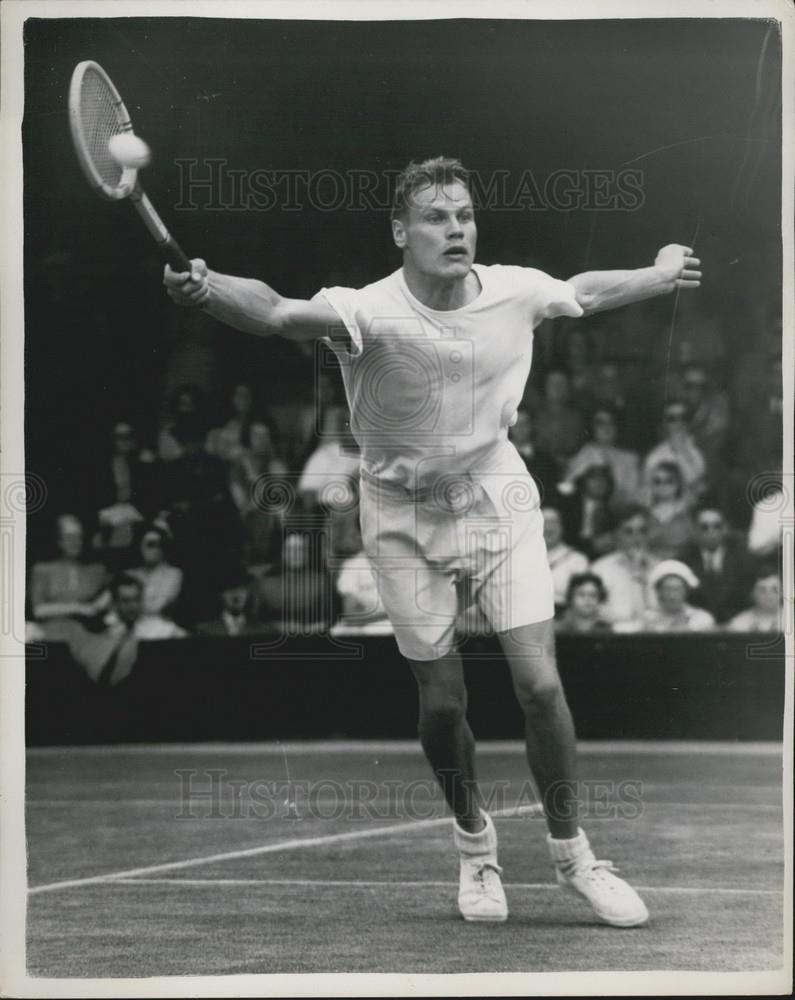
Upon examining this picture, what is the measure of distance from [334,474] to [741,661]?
232cm

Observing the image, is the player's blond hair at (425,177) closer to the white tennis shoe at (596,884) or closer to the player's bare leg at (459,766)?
the player's bare leg at (459,766)

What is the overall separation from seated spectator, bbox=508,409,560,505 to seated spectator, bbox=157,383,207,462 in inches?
61.8

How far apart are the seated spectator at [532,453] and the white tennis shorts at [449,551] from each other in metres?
2.86

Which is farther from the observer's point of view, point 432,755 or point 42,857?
point 42,857

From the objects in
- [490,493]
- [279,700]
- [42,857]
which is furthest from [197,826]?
[490,493]

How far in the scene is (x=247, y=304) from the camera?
16.5 ft

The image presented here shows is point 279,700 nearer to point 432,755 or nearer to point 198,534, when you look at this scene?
point 198,534

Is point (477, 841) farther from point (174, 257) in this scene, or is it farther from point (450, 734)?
point (174, 257)

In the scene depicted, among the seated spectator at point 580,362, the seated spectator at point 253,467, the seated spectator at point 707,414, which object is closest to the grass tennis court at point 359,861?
the seated spectator at point 253,467

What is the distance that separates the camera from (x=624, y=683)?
8.55 metres

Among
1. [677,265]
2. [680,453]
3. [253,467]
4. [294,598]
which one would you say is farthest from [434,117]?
[680,453]

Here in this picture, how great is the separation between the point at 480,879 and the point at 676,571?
3254 mm

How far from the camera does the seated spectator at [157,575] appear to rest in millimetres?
8656

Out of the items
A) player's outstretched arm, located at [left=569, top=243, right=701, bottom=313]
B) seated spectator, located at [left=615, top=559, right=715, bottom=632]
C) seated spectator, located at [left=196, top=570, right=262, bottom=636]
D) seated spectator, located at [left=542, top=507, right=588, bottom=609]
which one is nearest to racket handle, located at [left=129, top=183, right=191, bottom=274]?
player's outstretched arm, located at [left=569, top=243, right=701, bottom=313]
